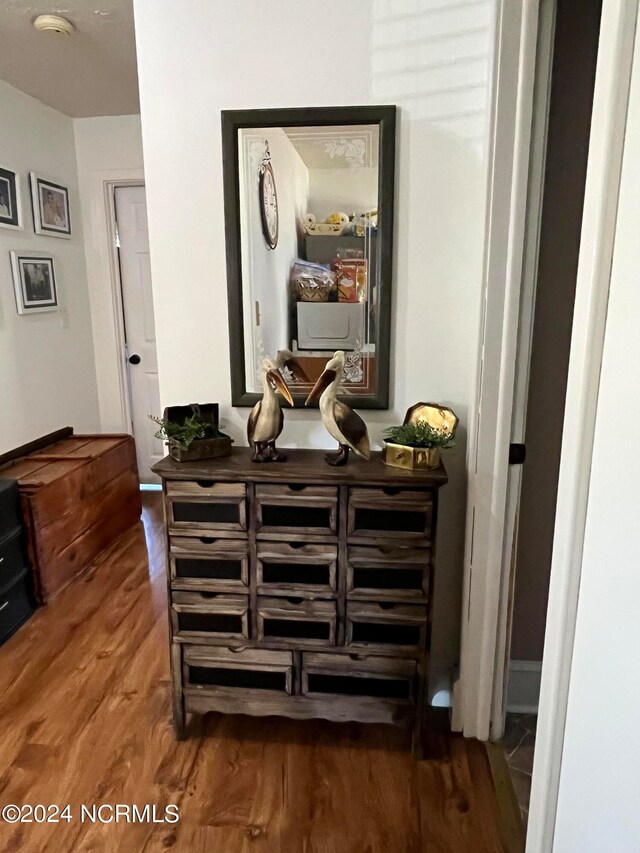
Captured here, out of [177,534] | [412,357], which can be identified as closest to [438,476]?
[412,357]

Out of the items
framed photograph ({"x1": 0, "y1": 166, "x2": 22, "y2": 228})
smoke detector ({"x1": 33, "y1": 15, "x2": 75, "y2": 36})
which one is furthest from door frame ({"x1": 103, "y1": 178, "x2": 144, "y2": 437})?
smoke detector ({"x1": 33, "y1": 15, "x2": 75, "y2": 36})

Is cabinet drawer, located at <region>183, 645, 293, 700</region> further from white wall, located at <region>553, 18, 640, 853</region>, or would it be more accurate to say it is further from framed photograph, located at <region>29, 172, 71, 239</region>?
framed photograph, located at <region>29, 172, 71, 239</region>

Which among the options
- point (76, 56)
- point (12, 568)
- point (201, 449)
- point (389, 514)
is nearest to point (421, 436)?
point (389, 514)

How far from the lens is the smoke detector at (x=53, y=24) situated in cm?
247

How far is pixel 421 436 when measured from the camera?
170 cm

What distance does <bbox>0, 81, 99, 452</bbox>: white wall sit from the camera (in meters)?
3.21

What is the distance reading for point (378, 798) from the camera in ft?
5.61

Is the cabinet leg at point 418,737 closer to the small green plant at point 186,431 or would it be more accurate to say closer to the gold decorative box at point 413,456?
the gold decorative box at point 413,456

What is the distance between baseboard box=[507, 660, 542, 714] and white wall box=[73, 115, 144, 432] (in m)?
3.13

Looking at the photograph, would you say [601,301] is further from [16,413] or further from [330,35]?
[16,413]

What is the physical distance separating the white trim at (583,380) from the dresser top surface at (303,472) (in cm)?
69

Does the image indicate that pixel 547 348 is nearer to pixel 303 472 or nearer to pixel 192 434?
pixel 303 472

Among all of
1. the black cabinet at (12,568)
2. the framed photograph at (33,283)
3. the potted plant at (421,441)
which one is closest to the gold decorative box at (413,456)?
the potted plant at (421,441)

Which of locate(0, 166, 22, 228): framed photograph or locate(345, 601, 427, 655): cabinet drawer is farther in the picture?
locate(0, 166, 22, 228): framed photograph
